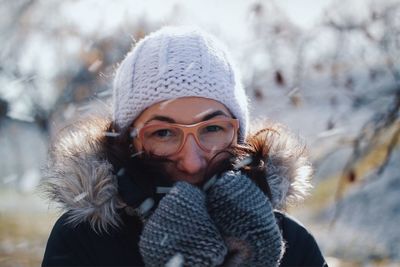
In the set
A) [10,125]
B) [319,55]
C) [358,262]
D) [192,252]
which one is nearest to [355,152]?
[319,55]

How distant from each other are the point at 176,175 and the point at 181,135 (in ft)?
0.47

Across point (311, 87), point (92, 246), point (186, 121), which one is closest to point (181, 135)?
point (186, 121)

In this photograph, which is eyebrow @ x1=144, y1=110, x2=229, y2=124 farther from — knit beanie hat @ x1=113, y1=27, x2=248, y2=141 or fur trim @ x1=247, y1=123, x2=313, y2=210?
fur trim @ x1=247, y1=123, x2=313, y2=210

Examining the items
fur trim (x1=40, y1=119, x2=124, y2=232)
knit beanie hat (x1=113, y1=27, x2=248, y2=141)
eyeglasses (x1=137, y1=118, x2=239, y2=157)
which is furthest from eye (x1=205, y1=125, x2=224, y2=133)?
fur trim (x1=40, y1=119, x2=124, y2=232)

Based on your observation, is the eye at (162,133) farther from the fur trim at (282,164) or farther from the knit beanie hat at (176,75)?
the fur trim at (282,164)

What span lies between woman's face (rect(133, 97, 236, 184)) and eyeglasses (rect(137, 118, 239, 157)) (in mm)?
15

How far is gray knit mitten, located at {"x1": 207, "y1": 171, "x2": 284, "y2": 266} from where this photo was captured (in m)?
1.88

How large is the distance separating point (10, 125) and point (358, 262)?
20.4ft

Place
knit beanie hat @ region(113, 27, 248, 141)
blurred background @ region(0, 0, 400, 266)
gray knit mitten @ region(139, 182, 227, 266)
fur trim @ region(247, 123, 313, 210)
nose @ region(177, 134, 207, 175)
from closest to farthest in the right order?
1. gray knit mitten @ region(139, 182, 227, 266)
2. nose @ region(177, 134, 207, 175)
3. knit beanie hat @ region(113, 27, 248, 141)
4. fur trim @ region(247, 123, 313, 210)
5. blurred background @ region(0, 0, 400, 266)

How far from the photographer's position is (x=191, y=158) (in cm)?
210

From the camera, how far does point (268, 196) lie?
2221 mm

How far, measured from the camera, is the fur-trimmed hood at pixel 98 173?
6.86 feet

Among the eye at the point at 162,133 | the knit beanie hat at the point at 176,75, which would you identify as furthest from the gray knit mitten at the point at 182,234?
the knit beanie hat at the point at 176,75

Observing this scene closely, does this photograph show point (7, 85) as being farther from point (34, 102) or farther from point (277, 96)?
point (277, 96)
